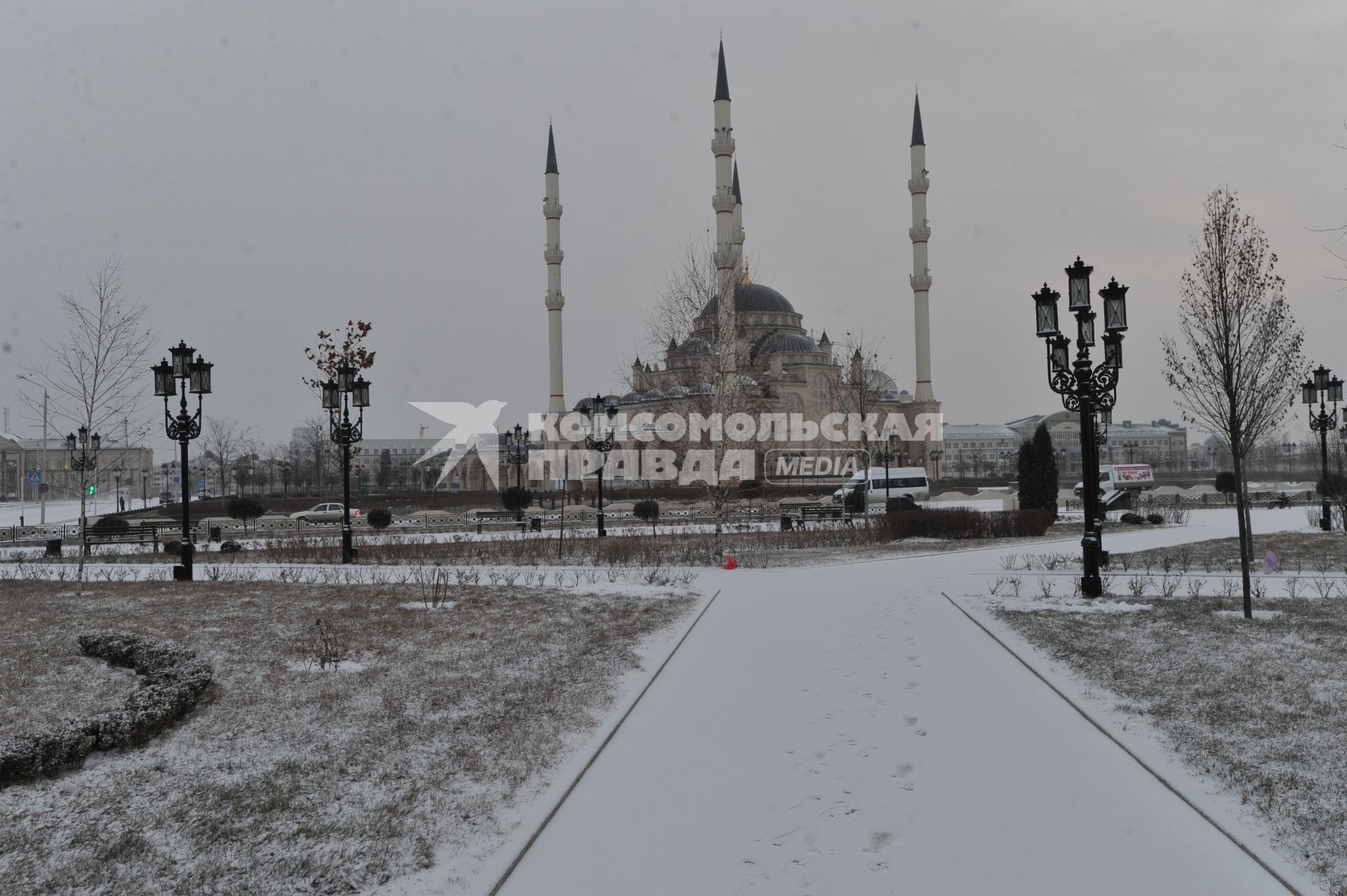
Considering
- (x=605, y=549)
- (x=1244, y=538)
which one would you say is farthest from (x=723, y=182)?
(x=1244, y=538)

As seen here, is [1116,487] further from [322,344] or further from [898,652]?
[898,652]

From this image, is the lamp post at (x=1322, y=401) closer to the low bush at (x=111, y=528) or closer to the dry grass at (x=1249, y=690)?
the dry grass at (x=1249, y=690)

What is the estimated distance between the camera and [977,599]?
11.6 meters

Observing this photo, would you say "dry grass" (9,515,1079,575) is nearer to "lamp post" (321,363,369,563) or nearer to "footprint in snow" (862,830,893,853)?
"lamp post" (321,363,369,563)

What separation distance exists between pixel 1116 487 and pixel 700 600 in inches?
1629

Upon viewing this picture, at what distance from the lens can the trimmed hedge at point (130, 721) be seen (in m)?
4.77

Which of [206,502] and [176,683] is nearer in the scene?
[176,683]

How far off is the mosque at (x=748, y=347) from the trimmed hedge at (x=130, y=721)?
18.6m

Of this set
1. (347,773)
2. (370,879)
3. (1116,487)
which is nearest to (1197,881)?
(370,879)

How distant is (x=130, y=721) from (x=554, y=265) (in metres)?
59.2

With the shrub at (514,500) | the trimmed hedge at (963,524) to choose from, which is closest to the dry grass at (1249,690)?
the trimmed hedge at (963,524)

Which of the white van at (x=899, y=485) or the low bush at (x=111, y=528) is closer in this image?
the low bush at (x=111, y=528)

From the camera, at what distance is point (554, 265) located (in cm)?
6238

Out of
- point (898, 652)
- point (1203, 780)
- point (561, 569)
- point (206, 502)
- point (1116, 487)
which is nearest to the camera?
point (1203, 780)
